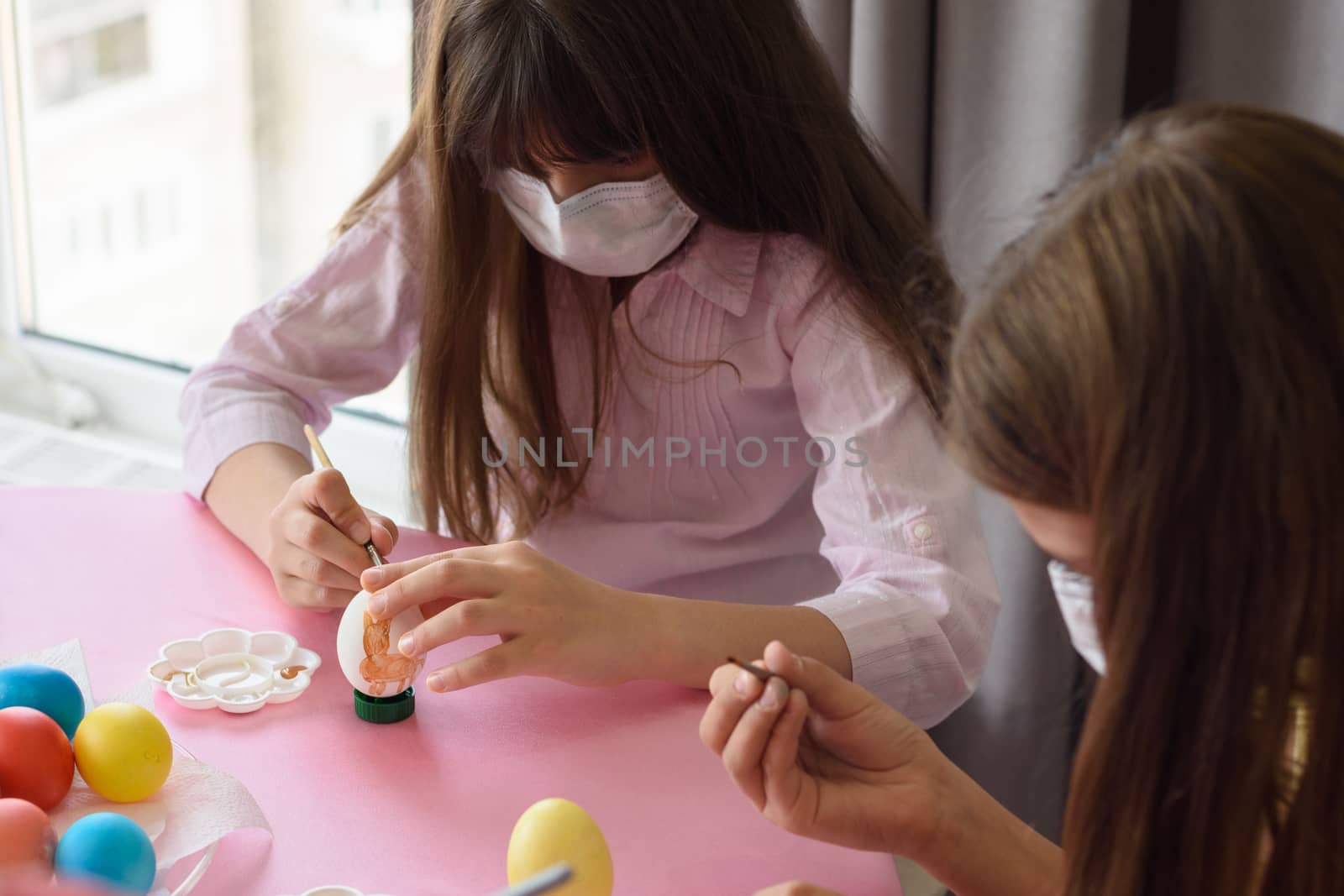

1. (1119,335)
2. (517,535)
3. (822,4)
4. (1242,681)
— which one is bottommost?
(517,535)

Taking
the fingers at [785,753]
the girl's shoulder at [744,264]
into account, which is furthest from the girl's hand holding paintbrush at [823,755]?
the girl's shoulder at [744,264]

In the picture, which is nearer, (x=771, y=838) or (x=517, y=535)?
(x=771, y=838)

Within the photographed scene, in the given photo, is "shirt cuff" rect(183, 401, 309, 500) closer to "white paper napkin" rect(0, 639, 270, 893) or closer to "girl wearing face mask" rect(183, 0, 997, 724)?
"girl wearing face mask" rect(183, 0, 997, 724)

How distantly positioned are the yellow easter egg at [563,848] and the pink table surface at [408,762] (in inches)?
1.1

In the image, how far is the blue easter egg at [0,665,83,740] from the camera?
2.40 ft

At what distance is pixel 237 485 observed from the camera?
1.08 meters

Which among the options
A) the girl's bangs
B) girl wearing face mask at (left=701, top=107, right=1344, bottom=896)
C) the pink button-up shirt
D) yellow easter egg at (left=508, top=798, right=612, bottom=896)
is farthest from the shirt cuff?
girl wearing face mask at (left=701, top=107, right=1344, bottom=896)

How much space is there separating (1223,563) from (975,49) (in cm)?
92

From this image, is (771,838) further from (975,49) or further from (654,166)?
(975,49)

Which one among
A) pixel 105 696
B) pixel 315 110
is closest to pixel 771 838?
pixel 105 696

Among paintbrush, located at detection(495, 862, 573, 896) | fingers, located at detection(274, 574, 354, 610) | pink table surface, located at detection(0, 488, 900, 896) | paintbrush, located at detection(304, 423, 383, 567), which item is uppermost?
paintbrush, located at detection(495, 862, 573, 896)

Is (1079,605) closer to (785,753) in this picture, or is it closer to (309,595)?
(785,753)

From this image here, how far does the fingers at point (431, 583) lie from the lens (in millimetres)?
807

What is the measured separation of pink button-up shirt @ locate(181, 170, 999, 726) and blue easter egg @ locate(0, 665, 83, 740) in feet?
1.25
